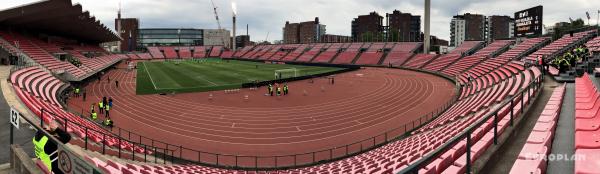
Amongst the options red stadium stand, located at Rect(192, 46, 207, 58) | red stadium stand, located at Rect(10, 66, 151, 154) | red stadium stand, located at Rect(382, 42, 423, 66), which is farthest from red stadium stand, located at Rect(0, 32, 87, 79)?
red stadium stand, located at Rect(192, 46, 207, 58)

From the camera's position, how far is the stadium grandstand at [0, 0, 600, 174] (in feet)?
19.0

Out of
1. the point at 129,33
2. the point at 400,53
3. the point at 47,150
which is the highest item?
the point at 129,33

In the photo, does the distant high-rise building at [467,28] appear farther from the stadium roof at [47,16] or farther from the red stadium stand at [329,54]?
the stadium roof at [47,16]

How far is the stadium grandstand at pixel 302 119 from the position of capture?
5782 millimetres

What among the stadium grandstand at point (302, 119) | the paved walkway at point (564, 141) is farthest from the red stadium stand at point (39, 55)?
the paved walkway at point (564, 141)

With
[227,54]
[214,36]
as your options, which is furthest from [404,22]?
[227,54]

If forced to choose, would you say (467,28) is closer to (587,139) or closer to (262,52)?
(262,52)

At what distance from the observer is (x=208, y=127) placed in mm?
21469

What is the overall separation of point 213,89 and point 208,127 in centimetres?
1602

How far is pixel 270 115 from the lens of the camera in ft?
80.6

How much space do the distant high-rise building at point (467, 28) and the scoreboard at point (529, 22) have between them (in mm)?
123205

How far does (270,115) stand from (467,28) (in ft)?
579

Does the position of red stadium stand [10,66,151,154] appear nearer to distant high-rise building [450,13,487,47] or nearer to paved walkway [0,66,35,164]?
paved walkway [0,66,35,164]

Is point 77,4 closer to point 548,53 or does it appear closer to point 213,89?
point 213,89
